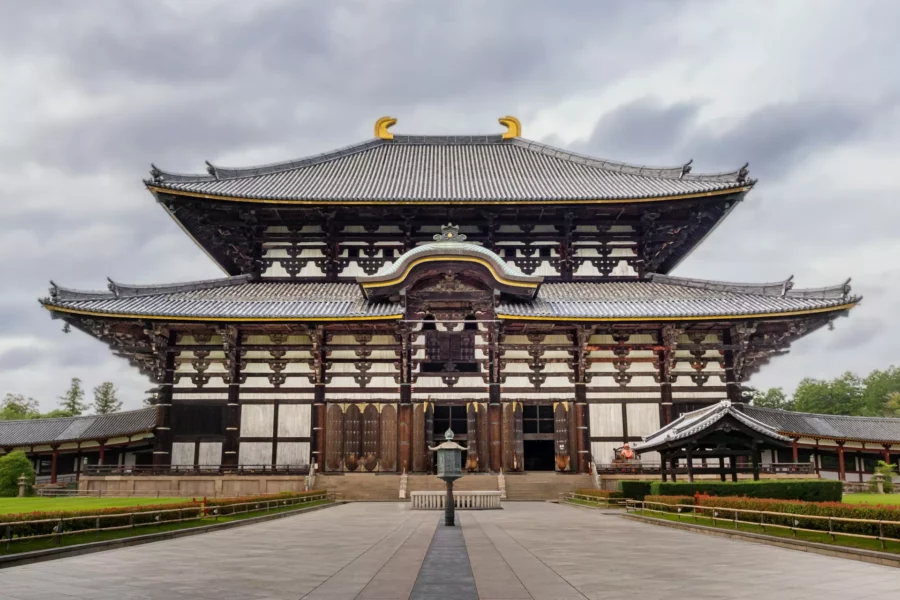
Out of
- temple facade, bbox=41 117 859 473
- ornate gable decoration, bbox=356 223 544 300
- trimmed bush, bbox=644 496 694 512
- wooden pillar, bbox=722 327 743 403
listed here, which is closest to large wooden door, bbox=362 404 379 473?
temple facade, bbox=41 117 859 473

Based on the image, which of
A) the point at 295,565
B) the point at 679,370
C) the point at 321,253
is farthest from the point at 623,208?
the point at 295,565

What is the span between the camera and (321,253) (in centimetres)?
3856

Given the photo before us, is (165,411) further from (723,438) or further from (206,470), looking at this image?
(723,438)

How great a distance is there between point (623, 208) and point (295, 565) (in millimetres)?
28908

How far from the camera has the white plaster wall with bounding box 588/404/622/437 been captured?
33.8 metres

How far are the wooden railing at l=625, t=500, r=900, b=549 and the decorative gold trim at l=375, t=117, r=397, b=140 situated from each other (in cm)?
3267

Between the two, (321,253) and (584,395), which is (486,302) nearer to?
(584,395)

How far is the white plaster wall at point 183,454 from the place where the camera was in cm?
3332

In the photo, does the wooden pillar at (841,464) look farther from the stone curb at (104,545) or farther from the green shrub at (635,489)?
the stone curb at (104,545)

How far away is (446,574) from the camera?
11742mm

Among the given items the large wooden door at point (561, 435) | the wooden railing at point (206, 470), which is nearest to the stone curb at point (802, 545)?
the large wooden door at point (561, 435)

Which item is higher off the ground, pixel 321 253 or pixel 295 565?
pixel 321 253

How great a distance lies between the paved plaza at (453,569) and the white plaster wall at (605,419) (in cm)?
1555

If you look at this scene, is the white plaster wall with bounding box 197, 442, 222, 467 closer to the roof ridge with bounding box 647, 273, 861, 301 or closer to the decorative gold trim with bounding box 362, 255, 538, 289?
the decorative gold trim with bounding box 362, 255, 538, 289
